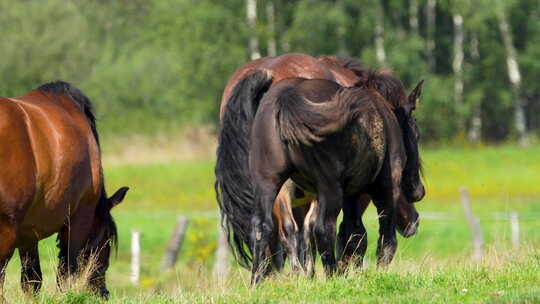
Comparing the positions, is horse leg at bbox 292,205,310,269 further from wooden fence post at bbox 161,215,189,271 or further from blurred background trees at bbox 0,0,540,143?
blurred background trees at bbox 0,0,540,143

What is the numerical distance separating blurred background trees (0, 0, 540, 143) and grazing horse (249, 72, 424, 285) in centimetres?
2953

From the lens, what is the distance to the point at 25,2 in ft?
163

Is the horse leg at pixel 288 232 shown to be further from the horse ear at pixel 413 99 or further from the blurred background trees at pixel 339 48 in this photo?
the blurred background trees at pixel 339 48

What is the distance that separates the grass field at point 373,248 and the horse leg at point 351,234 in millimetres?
182

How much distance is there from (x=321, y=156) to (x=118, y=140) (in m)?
34.2

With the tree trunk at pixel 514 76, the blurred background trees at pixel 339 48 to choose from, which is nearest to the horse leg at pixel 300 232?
the blurred background trees at pixel 339 48

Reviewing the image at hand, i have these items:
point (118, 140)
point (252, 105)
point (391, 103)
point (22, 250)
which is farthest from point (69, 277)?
point (118, 140)

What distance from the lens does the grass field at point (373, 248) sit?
22.4ft

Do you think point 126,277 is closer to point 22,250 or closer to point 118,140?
point 22,250

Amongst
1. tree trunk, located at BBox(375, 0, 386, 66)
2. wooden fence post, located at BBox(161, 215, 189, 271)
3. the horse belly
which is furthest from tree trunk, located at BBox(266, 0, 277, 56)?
the horse belly

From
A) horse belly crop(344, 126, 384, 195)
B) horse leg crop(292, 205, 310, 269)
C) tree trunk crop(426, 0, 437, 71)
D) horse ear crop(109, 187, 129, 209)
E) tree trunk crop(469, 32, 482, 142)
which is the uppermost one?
horse belly crop(344, 126, 384, 195)

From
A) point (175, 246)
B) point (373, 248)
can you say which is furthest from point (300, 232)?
point (175, 246)

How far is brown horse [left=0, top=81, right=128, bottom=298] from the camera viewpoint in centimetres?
706

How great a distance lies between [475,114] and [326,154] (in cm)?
3731
